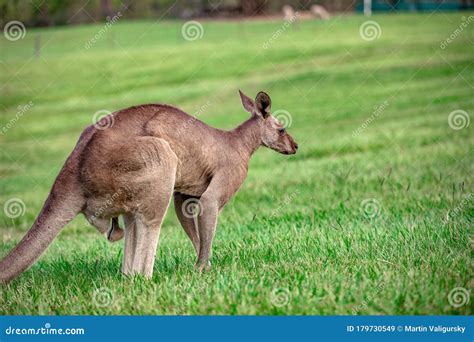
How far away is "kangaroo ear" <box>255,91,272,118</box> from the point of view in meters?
6.33

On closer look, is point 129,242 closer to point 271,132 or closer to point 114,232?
point 114,232

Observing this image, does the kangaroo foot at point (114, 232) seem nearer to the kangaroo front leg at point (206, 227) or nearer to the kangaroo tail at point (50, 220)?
the kangaroo tail at point (50, 220)

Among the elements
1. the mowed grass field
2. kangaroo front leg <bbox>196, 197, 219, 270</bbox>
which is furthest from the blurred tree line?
kangaroo front leg <bbox>196, 197, 219, 270</bbox>

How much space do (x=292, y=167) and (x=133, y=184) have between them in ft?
23.6

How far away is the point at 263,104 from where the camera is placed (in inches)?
252

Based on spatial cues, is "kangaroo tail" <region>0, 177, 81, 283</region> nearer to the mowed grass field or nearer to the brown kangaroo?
the brown kangaroo

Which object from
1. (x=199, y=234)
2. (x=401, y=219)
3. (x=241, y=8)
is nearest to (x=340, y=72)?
(x=241, y=8)

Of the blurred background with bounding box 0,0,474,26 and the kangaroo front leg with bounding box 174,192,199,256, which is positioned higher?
the blurred background with bounding box 0,0,474,26

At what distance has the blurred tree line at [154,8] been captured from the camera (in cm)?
2692

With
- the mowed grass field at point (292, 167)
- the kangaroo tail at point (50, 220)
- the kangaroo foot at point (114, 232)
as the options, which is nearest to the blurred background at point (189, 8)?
the mowed grass field at point (292, 167)

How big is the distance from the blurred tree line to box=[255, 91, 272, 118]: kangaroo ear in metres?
16.7

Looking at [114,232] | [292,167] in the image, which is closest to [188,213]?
[114,232]

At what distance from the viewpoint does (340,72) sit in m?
24.3

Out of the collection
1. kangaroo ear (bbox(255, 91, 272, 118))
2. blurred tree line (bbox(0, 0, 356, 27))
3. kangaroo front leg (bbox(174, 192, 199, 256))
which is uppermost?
blurred tree line (bbox(0, 0, 356, 27))
